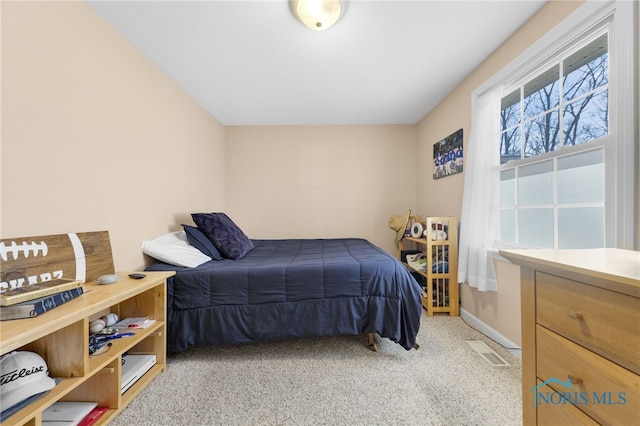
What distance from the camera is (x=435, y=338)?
1808 mm

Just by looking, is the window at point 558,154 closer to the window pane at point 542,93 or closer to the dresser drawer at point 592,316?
the window pane at point 542,93

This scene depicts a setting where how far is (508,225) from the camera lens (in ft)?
5.83

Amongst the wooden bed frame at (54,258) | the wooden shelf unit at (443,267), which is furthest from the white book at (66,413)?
the wooden shelf unit at (443,267)

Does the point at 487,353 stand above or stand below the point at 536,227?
below

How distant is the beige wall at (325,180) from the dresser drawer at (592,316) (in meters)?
2.57

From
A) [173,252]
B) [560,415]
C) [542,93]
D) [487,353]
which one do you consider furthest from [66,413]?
[542,93]

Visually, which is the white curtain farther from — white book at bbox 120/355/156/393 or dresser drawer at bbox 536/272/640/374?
white book at bbox 120/355/156/393

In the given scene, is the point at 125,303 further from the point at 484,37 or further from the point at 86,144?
the point at 484,37

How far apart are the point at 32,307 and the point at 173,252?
0.91m

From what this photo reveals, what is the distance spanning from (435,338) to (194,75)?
313cm

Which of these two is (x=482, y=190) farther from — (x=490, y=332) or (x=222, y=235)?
(x=222, y=235)

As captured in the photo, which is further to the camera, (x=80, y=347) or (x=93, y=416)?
(x=93, y=416)

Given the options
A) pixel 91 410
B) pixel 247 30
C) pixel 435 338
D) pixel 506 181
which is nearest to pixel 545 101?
pixel 506 181

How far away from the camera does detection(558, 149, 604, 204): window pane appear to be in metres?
1.20
